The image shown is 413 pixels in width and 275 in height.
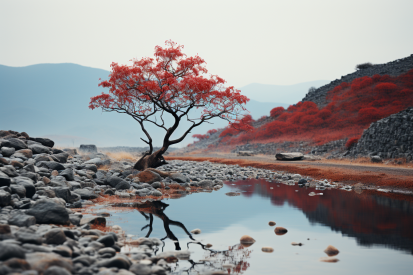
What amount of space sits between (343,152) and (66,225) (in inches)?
1360

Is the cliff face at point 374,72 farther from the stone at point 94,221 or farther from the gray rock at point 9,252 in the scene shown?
the gray rock at point 9,252

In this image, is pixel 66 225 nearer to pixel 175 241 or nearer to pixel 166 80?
pixel 175 241

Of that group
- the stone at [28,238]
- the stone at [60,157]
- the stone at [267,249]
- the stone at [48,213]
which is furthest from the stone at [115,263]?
→ the stone at [60,157]

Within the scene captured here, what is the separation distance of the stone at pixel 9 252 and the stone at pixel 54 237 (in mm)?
1149

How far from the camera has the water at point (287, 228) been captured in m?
7.20

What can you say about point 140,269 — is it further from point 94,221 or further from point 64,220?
point 94,221

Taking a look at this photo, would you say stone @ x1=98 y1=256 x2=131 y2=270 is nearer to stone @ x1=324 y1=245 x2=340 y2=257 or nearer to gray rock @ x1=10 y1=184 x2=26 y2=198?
stone @ x1=324 y1=245 x2=340 y2=257

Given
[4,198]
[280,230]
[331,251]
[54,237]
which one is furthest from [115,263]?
[280,230]

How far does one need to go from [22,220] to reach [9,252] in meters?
2.56

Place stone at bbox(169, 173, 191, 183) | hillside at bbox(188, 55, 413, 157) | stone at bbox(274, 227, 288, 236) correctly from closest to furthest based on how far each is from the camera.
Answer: stone at bbox(274, 227, 288, 236) → stone at bbox(169, 173, 191, 183) → hillside at bbox(188, 55, 413, 157)

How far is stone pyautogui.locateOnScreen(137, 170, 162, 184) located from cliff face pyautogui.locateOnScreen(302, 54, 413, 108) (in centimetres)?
5913

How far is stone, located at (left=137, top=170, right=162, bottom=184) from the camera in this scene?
18.2m

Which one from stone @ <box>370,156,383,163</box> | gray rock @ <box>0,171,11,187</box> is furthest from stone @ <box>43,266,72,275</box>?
stone @ <box>370,156,383,163</box>

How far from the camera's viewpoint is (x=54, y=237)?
641 cm
